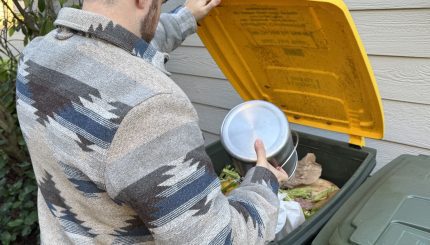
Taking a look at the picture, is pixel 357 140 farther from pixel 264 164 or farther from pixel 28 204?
pixel 28 204

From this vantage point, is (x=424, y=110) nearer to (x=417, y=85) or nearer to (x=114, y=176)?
(x=417, y=85)

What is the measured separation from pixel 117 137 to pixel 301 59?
1.09 meters

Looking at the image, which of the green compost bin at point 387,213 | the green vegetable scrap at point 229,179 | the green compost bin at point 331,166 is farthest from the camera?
the green vegetable scrap at point 229,179

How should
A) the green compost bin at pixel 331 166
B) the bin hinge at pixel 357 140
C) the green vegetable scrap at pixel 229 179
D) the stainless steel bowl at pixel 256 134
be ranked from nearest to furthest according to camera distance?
the green compost bin at pixel 331 166, the stainless steel bowl at pixel 256 134, the bin hinge at pixel 357 140, the green vegetable scrap at pixel 229 179

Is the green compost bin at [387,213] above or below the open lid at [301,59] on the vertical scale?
below

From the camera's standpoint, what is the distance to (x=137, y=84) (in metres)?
0.91

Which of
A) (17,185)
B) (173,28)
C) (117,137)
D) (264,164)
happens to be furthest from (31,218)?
(117,137)

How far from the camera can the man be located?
89cm

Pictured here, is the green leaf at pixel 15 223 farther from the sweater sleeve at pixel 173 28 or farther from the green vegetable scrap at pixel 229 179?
the sweater sleeve at pixel 173 28

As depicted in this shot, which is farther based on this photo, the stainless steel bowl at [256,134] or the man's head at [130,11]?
the stainless steel bowl at [256,134]

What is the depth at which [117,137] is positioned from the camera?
0.88m

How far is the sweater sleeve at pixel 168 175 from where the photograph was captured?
888 mm

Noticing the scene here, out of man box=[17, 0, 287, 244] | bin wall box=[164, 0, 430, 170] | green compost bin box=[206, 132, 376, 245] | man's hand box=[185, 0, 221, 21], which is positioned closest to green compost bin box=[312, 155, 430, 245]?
green compost bin box=[206, 132, 376, 245]

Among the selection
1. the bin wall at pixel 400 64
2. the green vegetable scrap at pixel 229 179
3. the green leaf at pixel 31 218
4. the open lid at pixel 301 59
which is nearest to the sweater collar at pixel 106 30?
the open lid at pixel 301 59
